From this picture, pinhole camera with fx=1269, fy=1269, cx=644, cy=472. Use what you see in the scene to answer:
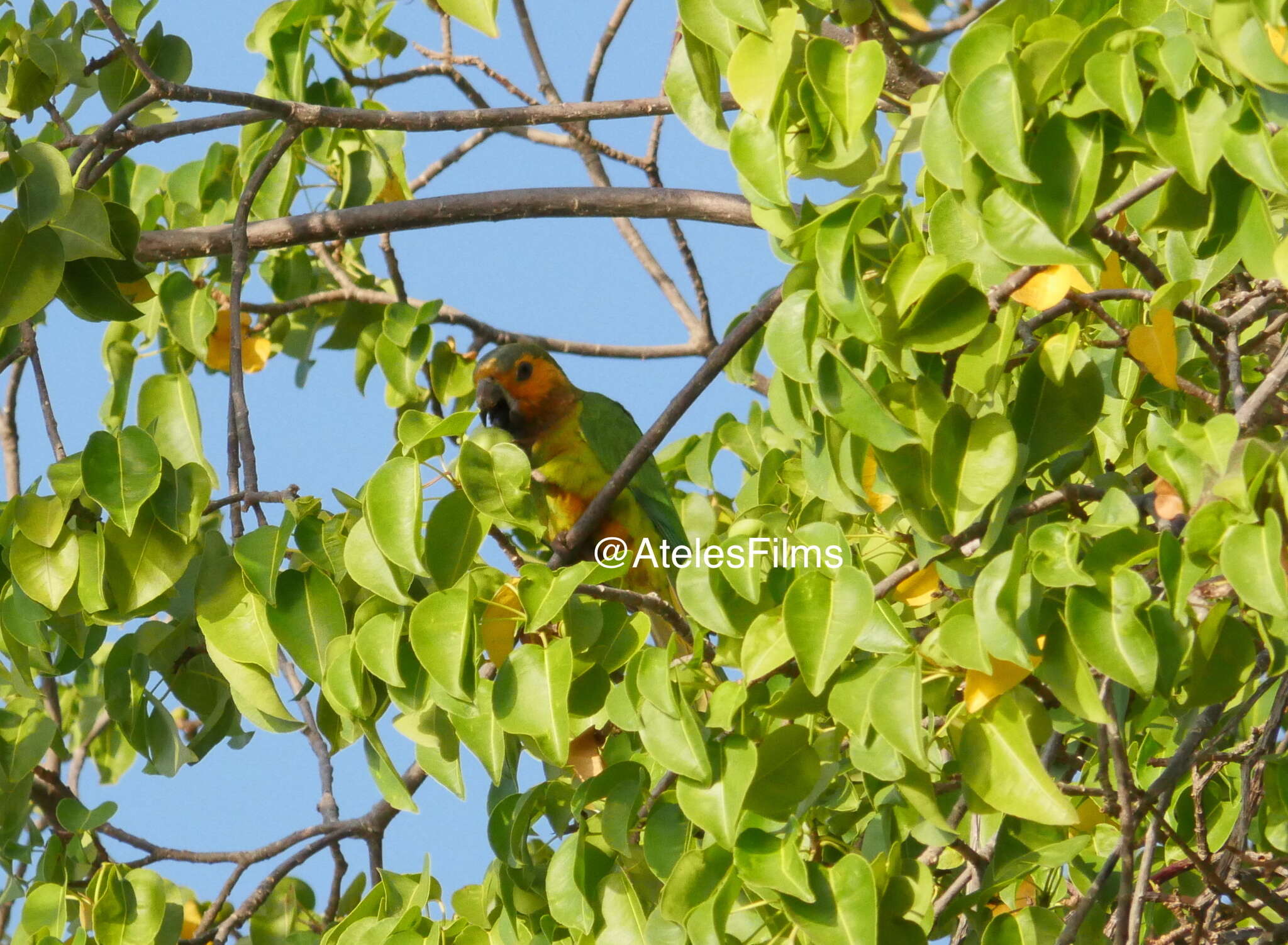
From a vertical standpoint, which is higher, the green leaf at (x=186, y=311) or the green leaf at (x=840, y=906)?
the green leaf at (x=186, y=311)

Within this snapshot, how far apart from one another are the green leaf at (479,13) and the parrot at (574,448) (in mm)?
1978

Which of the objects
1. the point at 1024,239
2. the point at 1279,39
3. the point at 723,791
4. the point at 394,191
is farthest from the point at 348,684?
the point at 394,191

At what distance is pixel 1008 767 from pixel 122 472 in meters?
1.27

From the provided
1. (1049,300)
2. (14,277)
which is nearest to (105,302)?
(14,277)

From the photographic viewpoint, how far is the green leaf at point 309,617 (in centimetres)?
181

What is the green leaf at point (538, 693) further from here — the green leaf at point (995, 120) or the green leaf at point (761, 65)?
the green leaf at point (995, 120)

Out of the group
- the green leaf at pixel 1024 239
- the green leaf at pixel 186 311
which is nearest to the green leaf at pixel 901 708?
the green leaf at pixel 1024 239

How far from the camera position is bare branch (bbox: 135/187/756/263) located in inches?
110

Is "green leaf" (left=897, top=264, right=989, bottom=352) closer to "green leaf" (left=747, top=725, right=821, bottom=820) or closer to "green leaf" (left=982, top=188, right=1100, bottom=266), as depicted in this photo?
"green leaf" (left=982, top=188, right=1100, bottom=266)

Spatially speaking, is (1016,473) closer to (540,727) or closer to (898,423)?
(898,423)

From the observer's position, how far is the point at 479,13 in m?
1.84

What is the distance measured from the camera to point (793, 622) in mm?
1465

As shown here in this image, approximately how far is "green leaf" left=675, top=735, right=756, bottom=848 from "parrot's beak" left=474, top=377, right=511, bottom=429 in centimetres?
305

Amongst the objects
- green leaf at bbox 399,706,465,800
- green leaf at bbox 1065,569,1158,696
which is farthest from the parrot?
green leaf at bbox 1065,569,1158,696
